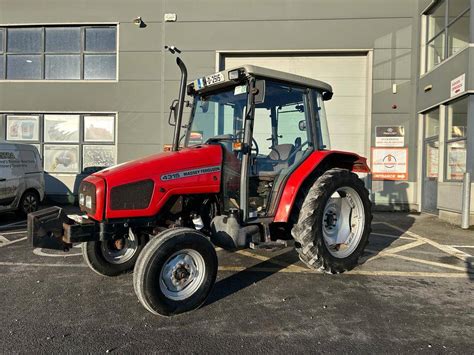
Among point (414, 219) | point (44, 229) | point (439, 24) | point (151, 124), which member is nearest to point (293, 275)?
point (44, 229)

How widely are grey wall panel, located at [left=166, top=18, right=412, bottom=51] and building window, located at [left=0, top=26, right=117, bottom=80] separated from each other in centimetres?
232

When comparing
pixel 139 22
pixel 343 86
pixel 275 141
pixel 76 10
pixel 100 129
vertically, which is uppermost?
pixel 76 10

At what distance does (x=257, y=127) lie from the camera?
4516mm

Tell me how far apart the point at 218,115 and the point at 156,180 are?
1.35 metres

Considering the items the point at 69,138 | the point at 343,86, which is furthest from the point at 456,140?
the point at 69,138

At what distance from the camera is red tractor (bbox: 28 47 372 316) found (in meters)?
3.48

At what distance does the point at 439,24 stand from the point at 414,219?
565cm

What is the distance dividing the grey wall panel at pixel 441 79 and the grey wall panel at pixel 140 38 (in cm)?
825

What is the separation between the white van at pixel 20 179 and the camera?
337 inches

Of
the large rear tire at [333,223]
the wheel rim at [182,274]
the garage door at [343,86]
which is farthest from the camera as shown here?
the garage door at [343,86]

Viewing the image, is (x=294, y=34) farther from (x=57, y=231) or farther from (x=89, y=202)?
(x=57, y=231)

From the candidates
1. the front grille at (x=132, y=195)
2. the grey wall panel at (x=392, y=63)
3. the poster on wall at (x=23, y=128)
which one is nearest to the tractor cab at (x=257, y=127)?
the front grille at (x=132, y=195)

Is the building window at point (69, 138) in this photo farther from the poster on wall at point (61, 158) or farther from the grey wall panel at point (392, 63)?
the grey wall panel at point (392, 63)

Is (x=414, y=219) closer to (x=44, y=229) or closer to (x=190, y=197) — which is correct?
(x=190, y=197)
